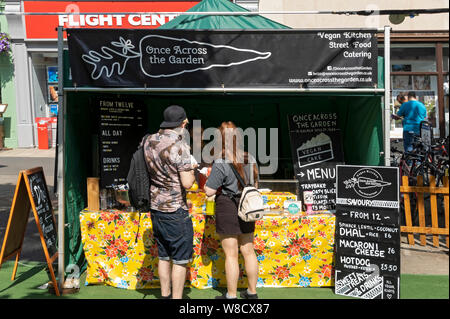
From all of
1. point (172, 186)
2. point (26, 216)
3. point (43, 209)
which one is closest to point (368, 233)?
point (172, 186)

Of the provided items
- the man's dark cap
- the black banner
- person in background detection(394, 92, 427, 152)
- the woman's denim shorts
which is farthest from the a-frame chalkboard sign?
person in background detection(394, 92, 427, 152)

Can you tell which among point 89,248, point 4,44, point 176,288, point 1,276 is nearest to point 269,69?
point 176,288

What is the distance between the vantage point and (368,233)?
471 centimetres

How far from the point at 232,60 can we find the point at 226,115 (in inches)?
76.0

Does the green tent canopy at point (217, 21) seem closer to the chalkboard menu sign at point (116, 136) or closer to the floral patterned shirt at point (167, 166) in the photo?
the chalkboard menu sign at point (116, 136)

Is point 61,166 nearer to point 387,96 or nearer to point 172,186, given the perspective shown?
point 172,186

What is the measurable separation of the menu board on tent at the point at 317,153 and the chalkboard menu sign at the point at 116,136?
1.92m

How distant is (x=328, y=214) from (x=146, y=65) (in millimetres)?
2377

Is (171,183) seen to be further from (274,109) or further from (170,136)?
(274,109)

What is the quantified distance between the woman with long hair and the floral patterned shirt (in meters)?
0.29

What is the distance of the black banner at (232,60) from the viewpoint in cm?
479

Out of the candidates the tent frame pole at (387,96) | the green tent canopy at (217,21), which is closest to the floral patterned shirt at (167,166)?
the tent frame pole at (387,96)

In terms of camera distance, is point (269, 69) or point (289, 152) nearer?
point (269, 69)

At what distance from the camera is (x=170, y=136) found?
426cm
